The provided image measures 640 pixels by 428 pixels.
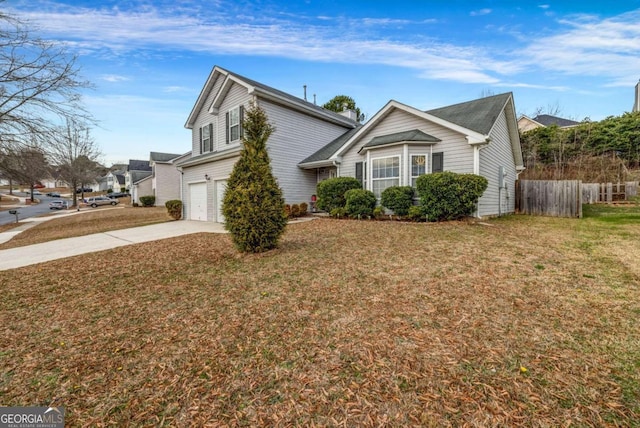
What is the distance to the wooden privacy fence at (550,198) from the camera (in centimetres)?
1174

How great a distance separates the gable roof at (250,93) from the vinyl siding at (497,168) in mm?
8907

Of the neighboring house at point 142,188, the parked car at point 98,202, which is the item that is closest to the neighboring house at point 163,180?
the neighboring house at point 142,188

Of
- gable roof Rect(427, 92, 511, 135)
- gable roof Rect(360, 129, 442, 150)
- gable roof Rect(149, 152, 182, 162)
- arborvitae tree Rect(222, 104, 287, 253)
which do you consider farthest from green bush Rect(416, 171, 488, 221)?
gable roof Rect(149, 152, 182, 162)

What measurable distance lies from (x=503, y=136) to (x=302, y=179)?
1015 cm

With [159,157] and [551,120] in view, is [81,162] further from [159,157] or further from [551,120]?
[551,120]

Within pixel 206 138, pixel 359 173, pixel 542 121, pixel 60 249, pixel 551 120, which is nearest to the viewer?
pixel 60 249

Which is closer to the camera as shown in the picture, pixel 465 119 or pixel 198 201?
pixel 465 119

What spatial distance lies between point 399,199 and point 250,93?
871cm

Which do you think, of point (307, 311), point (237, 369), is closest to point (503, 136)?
A: point (307, 311)

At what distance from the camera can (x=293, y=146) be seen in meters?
15.0

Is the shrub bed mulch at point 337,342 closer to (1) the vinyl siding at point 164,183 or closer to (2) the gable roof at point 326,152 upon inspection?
(2) the gable roof at point 326,152

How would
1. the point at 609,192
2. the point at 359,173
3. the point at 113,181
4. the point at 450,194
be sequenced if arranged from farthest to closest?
1. the point at 113,181
2. the point at 609,192
3. the point at 359,173
4. the point at 450,194

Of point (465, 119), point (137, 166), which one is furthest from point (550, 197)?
point (137, 166)

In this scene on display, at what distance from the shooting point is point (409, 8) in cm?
1162
